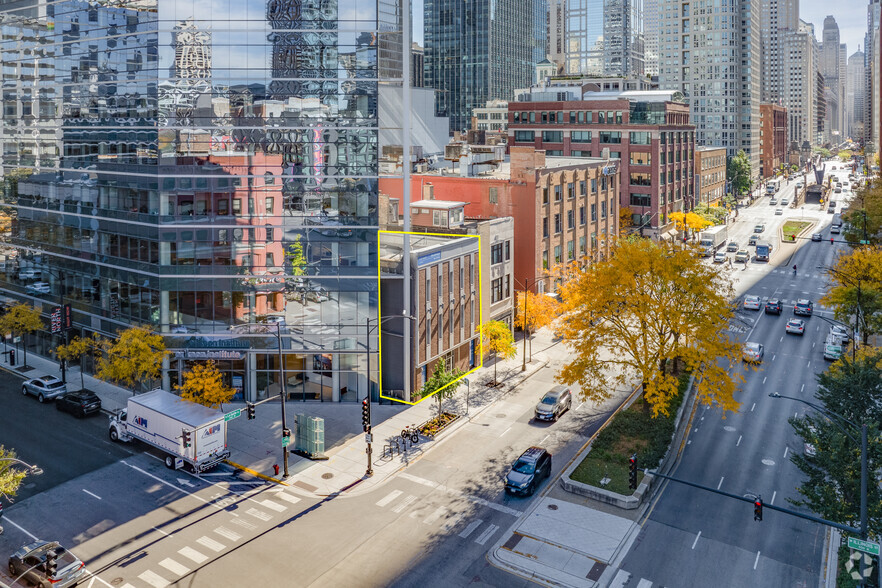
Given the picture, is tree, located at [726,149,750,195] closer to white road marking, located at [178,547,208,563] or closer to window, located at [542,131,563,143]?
window, located at [542,131,563,143]

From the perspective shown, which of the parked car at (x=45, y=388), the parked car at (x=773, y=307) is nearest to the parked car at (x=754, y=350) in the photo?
the parked car at (x=773, y=307)

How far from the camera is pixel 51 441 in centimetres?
4344

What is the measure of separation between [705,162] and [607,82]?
2691cm

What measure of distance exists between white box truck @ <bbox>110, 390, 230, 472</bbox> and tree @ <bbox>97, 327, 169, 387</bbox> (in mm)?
4778

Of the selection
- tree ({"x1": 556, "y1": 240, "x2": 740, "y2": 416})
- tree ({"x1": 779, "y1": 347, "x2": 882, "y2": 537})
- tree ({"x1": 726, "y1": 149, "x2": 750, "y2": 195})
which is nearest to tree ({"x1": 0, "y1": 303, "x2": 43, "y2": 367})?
tree ({"x1": 556, "y1": 240, "x2": 740, "y2": 416})

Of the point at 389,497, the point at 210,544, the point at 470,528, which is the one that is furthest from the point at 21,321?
the point at 470,528

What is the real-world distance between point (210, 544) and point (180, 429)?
8.89m

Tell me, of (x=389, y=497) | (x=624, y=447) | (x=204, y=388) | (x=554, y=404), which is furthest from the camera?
(x=554, y=404)

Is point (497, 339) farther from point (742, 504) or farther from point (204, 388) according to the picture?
point (742, 504)

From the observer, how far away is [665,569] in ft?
98.8

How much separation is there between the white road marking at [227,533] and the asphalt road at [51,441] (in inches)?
429

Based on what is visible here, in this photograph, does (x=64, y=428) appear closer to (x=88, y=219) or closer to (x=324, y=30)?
(x=88, y=219)

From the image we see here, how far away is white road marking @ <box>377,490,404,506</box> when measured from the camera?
3622 centimetres

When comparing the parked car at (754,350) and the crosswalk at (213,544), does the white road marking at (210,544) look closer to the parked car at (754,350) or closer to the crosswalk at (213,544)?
the crosswalk at (213,544)
